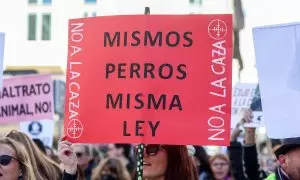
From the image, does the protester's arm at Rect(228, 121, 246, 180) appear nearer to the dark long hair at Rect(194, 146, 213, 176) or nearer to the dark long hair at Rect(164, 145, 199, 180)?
the dark long hair at Rect(194, 146, 213, 176)

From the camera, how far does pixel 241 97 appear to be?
7.26 meters

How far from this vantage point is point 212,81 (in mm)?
3760

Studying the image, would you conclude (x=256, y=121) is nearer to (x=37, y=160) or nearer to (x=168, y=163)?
(x=37, y=160)

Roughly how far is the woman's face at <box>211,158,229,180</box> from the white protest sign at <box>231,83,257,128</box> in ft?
1.12

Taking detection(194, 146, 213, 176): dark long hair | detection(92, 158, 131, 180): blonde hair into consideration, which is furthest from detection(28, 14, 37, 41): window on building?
detection(194, 146, 213, 176): dark long hair

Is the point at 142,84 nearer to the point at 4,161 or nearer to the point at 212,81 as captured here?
the point at 212,81

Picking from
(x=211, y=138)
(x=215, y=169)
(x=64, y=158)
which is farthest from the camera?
(x=215, y=169)

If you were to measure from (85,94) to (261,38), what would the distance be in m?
0.86

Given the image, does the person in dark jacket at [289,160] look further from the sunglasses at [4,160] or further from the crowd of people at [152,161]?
the sunglasses at [4,160]

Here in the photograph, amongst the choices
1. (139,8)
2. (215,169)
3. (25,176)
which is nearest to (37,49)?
(139,8)

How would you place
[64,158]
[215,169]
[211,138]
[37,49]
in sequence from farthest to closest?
[37,49]
[215,169]
[64,158]
[211,138]

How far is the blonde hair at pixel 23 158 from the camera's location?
4.26 m

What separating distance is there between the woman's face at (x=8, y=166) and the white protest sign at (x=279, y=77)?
1.32 meters

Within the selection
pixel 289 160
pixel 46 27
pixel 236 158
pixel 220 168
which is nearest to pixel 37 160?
pixel 289 160
